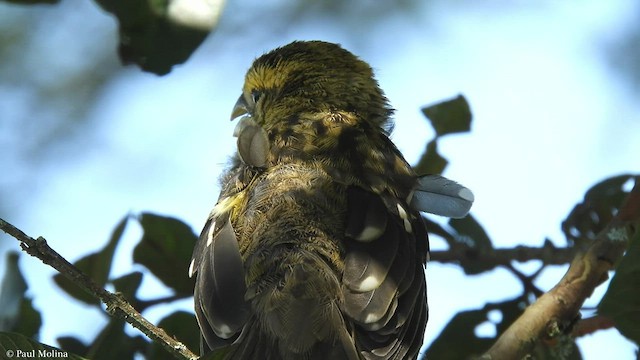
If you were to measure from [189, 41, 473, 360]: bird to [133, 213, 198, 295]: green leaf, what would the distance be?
24cm

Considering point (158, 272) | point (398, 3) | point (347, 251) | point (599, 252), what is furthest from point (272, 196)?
point (398, 3)

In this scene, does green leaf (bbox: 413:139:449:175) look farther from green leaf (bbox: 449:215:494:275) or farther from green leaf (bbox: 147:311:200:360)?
green leaf (bbox: 147:311:200:360)

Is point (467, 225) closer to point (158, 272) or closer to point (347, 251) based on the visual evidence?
point (347, 251)

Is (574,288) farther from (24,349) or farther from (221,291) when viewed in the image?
(24,349)

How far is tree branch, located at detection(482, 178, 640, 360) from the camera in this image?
3.96m

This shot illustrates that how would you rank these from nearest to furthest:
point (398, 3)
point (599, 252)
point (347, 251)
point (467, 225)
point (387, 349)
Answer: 1. point (387, 349)
2. point (347, 251)
3. point (599, 252)
4. point (467, 225)
5. point (398, 3)

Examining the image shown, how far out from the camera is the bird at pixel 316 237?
11.3ft

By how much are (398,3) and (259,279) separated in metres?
4.81

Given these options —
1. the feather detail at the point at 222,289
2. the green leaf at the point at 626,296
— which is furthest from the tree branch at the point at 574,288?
the feather detail at the point at 222,289

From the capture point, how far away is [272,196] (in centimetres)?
394

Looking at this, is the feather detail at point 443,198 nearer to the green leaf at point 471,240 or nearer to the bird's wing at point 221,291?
the green leaf at point 471,240

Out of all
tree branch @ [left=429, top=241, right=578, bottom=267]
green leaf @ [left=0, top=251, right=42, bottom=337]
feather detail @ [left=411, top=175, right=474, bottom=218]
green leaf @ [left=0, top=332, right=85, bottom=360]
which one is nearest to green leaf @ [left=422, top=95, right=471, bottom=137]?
feather detail @ [left=411, top=175, right=474, bottom=218]

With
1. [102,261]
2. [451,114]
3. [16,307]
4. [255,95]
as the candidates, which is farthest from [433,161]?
[16,307]

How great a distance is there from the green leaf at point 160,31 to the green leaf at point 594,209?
79.8 inches
